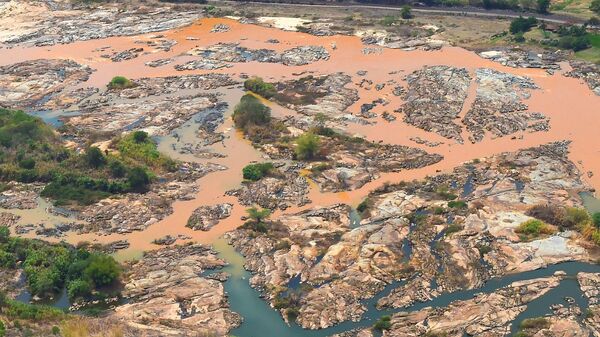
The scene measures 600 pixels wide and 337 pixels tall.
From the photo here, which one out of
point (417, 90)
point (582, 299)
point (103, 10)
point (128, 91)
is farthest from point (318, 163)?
point (103, 10)

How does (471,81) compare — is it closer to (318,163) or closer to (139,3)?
(318,163)

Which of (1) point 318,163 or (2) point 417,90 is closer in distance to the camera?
(1) point 318,163

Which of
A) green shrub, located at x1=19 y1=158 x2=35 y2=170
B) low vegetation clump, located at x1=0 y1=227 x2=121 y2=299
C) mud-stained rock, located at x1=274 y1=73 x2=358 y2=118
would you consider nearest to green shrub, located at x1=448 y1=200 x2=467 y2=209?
mud-stained rock, located at x1=274 y1=73 x2=358 y2=118

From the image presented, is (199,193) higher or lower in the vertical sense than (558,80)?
lower

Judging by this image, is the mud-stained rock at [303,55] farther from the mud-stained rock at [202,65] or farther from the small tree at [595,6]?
the small tree at [595,6]

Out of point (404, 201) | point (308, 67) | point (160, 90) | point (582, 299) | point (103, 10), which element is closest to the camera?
point (582, 299)

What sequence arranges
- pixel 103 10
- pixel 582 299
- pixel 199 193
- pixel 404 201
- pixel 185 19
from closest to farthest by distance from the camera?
1. pixel 582 299
2. pixel 404 201
3. pixel 199 193
4. pixel 185 19
5. pixel 103 10

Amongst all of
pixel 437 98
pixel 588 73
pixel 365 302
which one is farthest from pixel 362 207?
pixel 588 73
